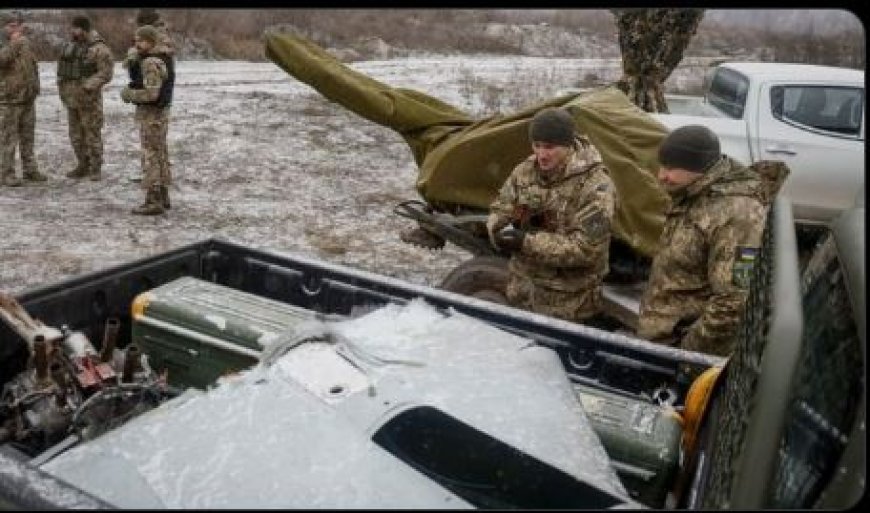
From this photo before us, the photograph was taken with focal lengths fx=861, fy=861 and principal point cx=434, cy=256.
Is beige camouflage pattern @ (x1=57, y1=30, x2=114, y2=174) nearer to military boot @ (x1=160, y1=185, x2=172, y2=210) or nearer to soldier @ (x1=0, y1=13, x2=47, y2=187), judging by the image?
soldier @ (x1=0, y1=13, x2=47, y2=187)

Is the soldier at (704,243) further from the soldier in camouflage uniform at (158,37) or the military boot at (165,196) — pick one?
the soldier in camouflage uniform at (158,37)

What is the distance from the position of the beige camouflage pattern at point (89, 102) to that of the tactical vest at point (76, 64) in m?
0.01

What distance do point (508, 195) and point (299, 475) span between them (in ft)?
9.43

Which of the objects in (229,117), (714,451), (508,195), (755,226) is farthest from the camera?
(229,117)

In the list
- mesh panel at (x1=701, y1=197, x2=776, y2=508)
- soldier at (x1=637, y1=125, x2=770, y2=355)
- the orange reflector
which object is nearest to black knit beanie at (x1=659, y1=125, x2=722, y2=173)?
soldier at (x1=637, y1=125, x2=770, y2=355)

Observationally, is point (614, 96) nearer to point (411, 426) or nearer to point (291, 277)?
point (291, 277)

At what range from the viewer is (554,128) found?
4121 mm

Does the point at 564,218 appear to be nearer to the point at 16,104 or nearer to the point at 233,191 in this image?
the point at 233,191

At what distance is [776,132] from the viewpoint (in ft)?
24.6

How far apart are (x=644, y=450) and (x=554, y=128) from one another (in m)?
1.94

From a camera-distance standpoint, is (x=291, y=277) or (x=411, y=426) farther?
(x=291, y=277)

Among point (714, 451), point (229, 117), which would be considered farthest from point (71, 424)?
point (229, 117)

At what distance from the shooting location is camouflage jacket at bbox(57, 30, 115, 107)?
30.8 ft

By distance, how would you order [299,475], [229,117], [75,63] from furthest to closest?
[229,117] → [75,63] → [299,475]
